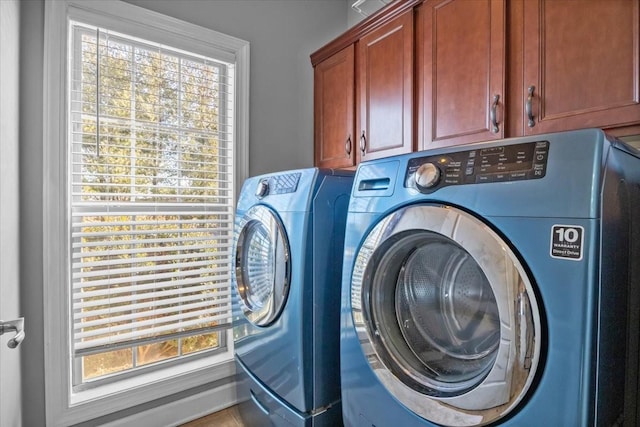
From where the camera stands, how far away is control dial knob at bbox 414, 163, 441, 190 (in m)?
0.85

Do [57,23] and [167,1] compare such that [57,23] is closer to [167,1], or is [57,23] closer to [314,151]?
[167,1]

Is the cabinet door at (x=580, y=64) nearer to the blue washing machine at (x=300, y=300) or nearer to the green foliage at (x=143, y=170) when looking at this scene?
the blue washing machine at (x=300, y=300)

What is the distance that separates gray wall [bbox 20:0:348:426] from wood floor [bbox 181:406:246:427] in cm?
72

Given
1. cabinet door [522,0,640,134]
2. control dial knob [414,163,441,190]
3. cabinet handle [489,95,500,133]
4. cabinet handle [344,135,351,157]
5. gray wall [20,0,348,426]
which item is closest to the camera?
control dial knob [414,163,441,190]

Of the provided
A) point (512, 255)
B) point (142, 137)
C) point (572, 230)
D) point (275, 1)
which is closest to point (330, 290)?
point (512, 255)

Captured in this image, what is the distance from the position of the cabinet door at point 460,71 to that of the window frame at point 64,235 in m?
1.30

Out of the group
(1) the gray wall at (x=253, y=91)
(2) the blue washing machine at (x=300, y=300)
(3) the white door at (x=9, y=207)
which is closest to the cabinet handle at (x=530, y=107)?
(2) the blue washing machine at (x=300, y=300)

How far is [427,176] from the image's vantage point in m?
0.87

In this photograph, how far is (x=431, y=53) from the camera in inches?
59.6

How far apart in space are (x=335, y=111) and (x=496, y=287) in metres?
1.62

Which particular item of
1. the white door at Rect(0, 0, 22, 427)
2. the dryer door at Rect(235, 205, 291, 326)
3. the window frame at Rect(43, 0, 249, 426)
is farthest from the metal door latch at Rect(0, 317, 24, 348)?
the dryer door at Rect(235, 205, 291, 326)

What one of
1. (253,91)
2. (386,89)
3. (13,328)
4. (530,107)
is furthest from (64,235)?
(530,107)

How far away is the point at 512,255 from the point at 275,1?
7.23 ft

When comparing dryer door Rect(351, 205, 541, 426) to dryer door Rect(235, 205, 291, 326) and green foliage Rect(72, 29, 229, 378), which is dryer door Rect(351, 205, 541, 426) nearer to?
dryer door Rect(235, 205, 291, 326)
